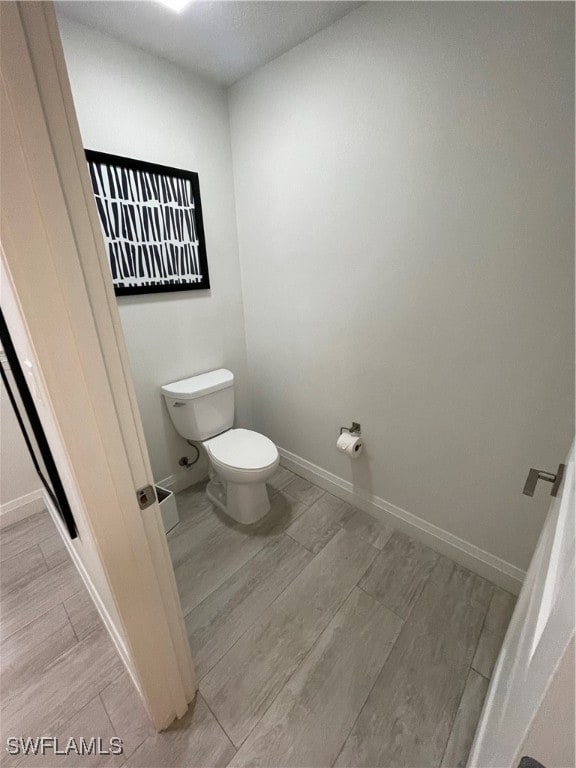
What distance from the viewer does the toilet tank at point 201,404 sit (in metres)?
1.79

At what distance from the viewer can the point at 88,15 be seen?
4.00 ft

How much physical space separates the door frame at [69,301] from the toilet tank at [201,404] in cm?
106

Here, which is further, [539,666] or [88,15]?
[88,15]

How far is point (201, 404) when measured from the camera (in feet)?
5.98

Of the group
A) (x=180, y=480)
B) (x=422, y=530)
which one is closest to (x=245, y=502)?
(x=180, y=480)

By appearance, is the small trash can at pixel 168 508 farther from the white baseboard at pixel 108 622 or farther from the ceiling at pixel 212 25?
the ceiling at pixel 212 25

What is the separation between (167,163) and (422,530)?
232 cm

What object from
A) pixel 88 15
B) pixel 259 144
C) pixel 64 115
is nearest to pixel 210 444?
pixel 64 115

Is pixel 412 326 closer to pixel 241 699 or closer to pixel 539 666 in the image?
pixel 539 666

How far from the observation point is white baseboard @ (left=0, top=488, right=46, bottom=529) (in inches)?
70.7

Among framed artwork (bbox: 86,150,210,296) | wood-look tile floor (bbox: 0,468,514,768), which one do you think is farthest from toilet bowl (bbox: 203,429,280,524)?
framed artwork (bbox: 86,150,210,296)

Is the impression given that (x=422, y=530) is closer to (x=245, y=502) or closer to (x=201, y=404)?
(x=245, y=502)

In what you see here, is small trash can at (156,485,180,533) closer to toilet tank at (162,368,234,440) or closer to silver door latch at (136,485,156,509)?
toilet tank at (162,368,234,440)

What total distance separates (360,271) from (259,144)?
0.93m
